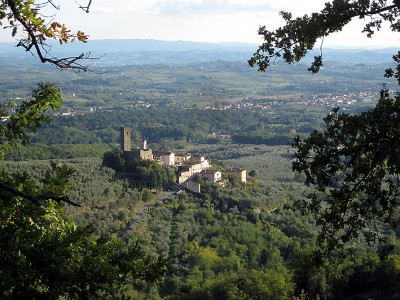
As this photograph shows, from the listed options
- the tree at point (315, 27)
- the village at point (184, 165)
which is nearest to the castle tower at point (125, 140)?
the village at point (184, 165)

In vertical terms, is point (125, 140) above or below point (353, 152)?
below

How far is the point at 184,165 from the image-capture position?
35.6m

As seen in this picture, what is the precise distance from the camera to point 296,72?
176875 millimetres

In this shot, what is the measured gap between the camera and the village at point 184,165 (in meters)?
33.6

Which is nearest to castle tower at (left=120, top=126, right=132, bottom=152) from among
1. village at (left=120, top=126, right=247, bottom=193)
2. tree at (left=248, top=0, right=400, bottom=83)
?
village at (left=120, top=126, right=247, bottom=193)

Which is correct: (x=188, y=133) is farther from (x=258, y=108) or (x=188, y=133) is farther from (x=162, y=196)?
(x=162, y=196)

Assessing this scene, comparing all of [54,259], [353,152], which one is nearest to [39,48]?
[54,259]

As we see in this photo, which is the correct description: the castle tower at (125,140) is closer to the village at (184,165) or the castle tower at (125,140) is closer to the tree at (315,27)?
the village at (184,165)

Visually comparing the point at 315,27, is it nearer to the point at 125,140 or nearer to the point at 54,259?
the point at 54,259

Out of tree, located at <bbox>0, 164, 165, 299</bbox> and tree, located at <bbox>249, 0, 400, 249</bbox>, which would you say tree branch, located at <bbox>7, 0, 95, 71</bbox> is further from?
tree, located at <bbox>249, 0, 400, 249</bbox>

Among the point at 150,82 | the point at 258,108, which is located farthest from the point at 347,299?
the point at 150,82

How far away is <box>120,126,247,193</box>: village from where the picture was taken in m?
33.6

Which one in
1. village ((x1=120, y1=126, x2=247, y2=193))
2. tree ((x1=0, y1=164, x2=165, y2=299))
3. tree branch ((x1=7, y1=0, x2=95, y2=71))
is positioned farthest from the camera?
village ((x1=120, y1=126, x2=247, y2=193))

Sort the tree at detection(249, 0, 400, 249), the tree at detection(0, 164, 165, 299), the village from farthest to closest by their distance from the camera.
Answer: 1. the village
2. the tree at detection(249, 0, 400, 249)
3. the tree at detection(0, 164, 165, 299)
